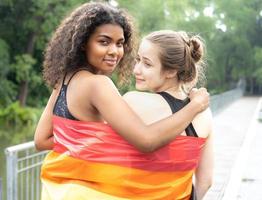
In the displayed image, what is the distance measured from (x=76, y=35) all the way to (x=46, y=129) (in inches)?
16.6

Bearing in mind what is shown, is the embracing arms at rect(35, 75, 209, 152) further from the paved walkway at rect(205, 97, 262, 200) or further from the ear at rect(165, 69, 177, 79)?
the paved walkway at rect(205, 97, 262, 200)

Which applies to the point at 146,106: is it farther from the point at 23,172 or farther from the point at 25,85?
the point at 25,85

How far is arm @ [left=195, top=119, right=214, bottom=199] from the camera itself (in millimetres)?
1987

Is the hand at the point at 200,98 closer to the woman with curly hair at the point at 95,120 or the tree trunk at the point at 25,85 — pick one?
the woman with curly hair at the point at 95,120

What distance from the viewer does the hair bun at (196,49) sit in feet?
6.28

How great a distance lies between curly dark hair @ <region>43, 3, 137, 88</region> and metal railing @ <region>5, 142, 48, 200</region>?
215 cm

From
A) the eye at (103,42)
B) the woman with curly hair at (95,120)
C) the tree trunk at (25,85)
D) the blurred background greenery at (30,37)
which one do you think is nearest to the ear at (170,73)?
the woman with curly hair at (95,120)

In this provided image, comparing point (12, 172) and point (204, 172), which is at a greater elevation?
point (204, 172)

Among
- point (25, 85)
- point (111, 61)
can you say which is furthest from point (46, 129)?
point (25, 85)

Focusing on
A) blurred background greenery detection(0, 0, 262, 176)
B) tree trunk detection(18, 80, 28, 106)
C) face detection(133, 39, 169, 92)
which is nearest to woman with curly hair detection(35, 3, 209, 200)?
face detection(133, 39, 169, 92)

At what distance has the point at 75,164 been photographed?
1.76 m

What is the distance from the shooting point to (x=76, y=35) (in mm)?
1876

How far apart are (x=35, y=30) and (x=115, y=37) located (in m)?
26.8

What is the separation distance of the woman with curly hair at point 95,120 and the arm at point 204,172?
18 centimetres
